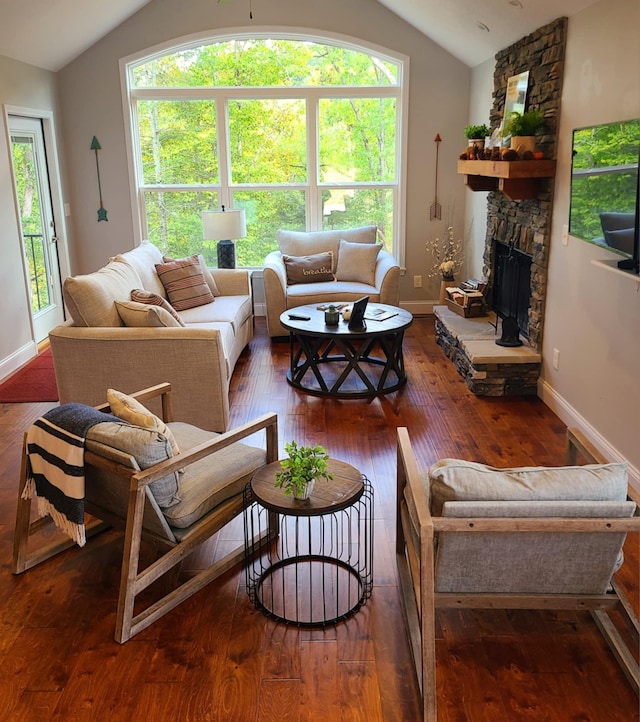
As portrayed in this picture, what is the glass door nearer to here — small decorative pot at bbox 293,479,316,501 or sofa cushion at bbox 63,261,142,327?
sofa cushion at bbox 63,261,142,327

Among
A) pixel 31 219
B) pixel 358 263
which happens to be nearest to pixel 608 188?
pixel 358 263

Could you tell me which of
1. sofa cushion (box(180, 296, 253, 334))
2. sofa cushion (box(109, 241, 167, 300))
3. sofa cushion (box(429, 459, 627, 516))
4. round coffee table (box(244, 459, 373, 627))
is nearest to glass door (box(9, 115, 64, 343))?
sofa cushion (box(109, 241, 167, 300))

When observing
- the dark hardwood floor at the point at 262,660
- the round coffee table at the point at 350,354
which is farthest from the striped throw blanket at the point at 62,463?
the round coffee table at the point at 350,354

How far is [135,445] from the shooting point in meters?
2.34

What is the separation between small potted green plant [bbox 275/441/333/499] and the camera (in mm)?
2415

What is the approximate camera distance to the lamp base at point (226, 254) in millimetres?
6359

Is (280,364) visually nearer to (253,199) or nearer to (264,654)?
(253,199)

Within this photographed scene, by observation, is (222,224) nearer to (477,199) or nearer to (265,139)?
(265,139)

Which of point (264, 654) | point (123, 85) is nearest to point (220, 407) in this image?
point (264, 654)

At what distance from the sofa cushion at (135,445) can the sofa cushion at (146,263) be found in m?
2.64

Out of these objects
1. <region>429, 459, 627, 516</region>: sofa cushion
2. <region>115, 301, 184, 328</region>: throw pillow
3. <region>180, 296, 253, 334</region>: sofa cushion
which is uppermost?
<region>115, 301, 184, 328</region>: throw pillow

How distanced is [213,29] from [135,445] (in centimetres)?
523

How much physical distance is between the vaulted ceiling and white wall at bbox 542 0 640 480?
0.32 metres

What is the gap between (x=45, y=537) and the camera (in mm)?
3059
